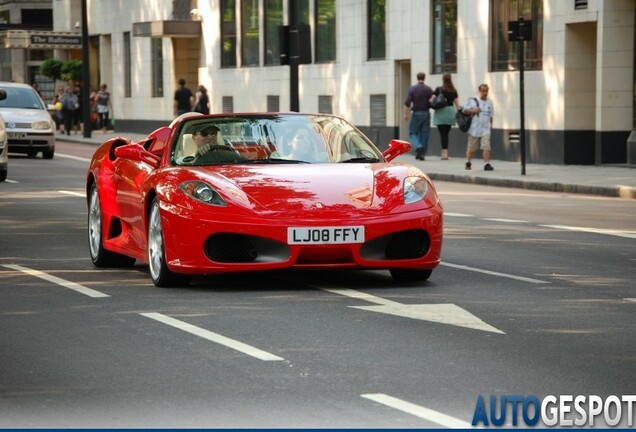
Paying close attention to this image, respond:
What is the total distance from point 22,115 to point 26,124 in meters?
0.30

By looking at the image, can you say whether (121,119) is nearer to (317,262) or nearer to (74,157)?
(74,157)

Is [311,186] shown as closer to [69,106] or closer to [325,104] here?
[325,104]

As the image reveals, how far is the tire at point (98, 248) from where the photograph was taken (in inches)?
520

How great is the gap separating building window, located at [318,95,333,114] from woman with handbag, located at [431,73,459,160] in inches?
324

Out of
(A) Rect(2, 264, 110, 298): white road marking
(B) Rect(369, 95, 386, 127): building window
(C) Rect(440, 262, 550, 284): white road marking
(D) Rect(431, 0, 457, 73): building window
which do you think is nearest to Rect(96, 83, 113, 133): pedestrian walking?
(B) Rect(369, 95, 386, 127): building window

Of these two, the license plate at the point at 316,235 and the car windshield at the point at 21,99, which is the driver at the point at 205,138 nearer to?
the license plate at the point at 316,235

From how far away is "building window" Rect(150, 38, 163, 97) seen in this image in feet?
186

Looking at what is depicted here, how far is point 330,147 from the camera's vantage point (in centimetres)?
1240

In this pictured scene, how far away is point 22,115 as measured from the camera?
1406 inches

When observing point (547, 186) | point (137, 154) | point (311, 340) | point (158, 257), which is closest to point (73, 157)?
point (547, 186)

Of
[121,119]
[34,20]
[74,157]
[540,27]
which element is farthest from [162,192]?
[34,20]

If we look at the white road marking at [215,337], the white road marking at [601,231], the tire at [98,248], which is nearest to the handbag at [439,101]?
the white road marking at [601,231]

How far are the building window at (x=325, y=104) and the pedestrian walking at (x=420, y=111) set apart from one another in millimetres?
7928

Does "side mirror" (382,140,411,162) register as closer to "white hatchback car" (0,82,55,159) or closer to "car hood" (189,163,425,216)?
"car hood" (189,163,425,216)
